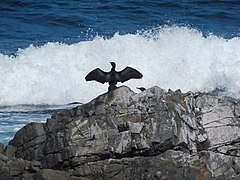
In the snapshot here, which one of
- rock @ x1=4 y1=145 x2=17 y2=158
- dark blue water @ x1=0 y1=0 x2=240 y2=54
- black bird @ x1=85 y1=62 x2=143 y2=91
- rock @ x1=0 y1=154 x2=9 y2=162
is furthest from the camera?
dark blue water @ x1=0 y1=0 x2=240 y2=54

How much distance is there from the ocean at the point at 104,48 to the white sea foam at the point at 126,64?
2 cm

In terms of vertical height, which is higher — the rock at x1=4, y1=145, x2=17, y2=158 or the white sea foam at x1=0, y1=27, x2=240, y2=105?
the white sea foam at x1=0, y1=27, x2=240, y2=105

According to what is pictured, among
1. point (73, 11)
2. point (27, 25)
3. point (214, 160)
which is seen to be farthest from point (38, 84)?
point (214, 160)

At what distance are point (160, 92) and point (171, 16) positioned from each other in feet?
54.2

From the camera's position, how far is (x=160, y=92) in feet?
35.5

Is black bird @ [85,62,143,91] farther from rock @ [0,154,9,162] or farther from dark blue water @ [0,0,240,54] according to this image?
dark blue water @ [0,0,240,54]

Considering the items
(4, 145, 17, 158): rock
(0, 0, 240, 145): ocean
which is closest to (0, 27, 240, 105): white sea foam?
(0, 0, 240, 145): ocean

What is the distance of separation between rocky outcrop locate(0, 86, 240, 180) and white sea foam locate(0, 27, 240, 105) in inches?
288

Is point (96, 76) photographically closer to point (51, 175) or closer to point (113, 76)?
point (113, 76)

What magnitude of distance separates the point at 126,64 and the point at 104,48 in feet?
3.38

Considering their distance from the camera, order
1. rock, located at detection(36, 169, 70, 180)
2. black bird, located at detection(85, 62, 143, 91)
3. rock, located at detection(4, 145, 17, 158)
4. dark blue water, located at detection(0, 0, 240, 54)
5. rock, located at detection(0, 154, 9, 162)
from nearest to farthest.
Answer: rock, located at detection(36, 169, 70, 180)
rock, located at detection(0, 154, 9, 162)
rock, located at detection(4, 145, 17, 158)
black bird, located at detection(85, 62, 143, 91)
dark blue water, located at detection(0, 0, 240, 54)

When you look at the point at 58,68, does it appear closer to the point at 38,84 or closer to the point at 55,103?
the point at 38,84

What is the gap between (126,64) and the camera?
22016 mm

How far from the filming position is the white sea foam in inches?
757
